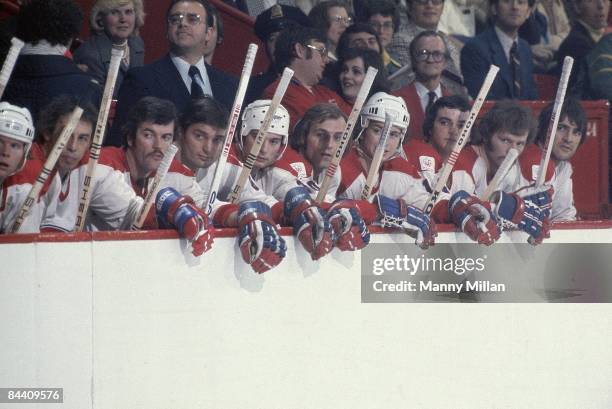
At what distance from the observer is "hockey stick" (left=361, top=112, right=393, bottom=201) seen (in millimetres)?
4754

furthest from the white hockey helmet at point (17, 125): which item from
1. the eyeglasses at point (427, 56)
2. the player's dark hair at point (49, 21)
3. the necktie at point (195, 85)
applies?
the eyeglasses at point (427, 56)

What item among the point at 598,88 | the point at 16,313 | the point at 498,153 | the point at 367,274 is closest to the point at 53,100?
the point at 16,313

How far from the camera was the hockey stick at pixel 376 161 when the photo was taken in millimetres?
4754

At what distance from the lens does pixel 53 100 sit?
15.1 feet

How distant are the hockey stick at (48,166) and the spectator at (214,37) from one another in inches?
31.2

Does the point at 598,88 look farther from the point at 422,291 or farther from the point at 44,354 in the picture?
the point at 44,354

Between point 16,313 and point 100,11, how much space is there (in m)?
1.30

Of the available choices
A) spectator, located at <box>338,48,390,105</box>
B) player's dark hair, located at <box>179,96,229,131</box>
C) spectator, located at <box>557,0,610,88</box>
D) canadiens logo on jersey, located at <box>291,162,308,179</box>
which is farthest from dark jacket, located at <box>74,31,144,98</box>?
spectator, located at <box>557,0,610,88</box>

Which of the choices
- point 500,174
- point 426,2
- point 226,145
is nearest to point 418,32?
point 426,2

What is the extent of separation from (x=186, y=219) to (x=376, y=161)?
2.74 ft

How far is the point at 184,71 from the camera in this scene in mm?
4949

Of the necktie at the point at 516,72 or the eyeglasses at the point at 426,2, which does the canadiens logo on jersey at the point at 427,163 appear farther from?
the eyeglasses at the point at 426,2

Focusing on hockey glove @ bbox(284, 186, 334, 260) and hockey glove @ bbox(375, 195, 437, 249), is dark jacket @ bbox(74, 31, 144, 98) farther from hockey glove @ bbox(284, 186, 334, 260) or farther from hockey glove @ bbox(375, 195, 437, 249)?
hockey glove @ bbox(375, 195, 437, 249)

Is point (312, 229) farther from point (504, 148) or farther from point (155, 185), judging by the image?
point (504, 148)
